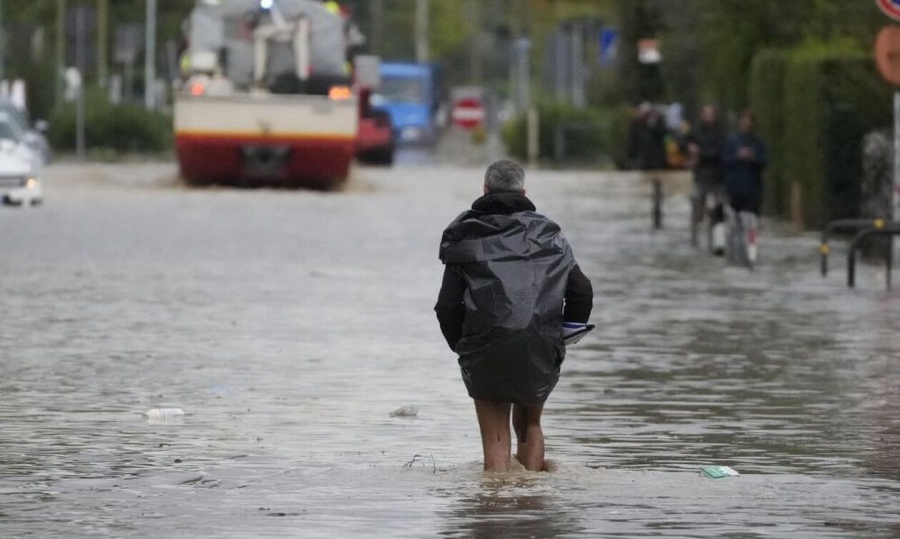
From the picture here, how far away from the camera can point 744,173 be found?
86.0ft

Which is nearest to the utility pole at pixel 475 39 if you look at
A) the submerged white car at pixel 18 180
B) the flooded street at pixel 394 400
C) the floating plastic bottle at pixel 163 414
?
the submerged white car at pixel 18 180

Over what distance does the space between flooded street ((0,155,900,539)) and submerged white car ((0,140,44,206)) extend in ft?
28.5

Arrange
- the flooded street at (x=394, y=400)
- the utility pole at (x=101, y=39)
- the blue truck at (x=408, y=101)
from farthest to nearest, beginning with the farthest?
the blue truck at (x=408, y=101)
the utility pole at (x=101, y=39)
the flooded street at (x=394, y=400)

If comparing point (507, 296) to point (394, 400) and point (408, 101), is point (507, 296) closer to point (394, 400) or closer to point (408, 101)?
point (394, 400)

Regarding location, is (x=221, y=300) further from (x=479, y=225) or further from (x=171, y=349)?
(x=479, y=225)

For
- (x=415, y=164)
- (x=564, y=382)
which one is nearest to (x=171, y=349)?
(x=564, y=382)

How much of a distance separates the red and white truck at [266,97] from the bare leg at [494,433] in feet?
108

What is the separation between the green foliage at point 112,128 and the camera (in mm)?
68188

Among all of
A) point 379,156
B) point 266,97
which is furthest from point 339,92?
point 379,156

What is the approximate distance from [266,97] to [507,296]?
1328 inches

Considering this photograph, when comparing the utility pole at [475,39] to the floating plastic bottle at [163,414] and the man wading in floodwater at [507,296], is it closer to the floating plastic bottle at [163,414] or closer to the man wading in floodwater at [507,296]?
the floating plastic bottle at [163,414]

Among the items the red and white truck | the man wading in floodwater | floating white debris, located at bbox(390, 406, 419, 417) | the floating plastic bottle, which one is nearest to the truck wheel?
the red and white truck

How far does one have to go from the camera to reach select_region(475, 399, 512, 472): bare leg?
1062cm

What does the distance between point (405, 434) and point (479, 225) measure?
2.39 metres
